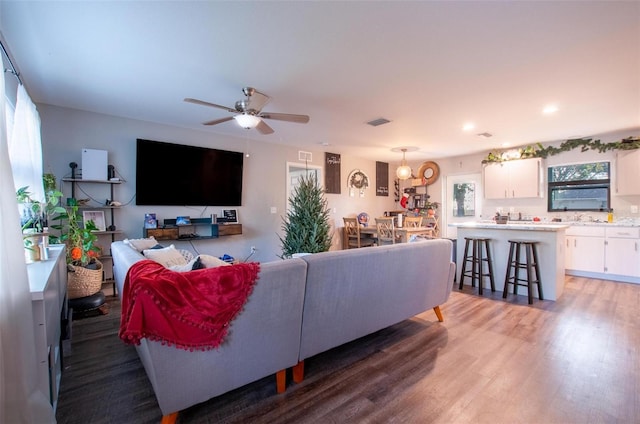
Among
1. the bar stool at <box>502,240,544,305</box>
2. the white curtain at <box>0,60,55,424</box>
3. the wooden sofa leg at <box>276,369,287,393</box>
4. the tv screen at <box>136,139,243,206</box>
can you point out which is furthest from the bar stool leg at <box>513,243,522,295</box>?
the white curtain at <box>0,60,55,424</box>

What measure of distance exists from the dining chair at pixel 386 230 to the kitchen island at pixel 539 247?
1237 mm

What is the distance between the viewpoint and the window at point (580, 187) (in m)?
5.09

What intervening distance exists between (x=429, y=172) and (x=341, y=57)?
569 centimetres

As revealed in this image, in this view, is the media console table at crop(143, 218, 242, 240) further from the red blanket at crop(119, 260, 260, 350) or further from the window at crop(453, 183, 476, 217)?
Answer: the window at crop(453, 183, 476, 217)

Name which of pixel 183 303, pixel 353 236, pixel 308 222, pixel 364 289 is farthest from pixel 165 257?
pixel 353 236

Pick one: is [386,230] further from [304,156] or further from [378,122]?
[304,156]

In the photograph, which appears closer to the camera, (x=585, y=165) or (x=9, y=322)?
(x=9, y=322)

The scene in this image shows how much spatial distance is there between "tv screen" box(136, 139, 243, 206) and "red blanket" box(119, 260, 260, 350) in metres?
3.12

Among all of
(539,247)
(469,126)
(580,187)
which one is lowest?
(539,247)

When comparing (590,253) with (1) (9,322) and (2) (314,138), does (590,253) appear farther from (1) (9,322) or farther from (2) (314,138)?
(1) (9,322)

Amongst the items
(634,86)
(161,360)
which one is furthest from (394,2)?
(634,86)

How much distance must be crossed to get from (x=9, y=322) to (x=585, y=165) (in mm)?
7487

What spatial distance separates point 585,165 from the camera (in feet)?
17.3

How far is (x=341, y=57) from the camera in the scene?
96.3 inches
